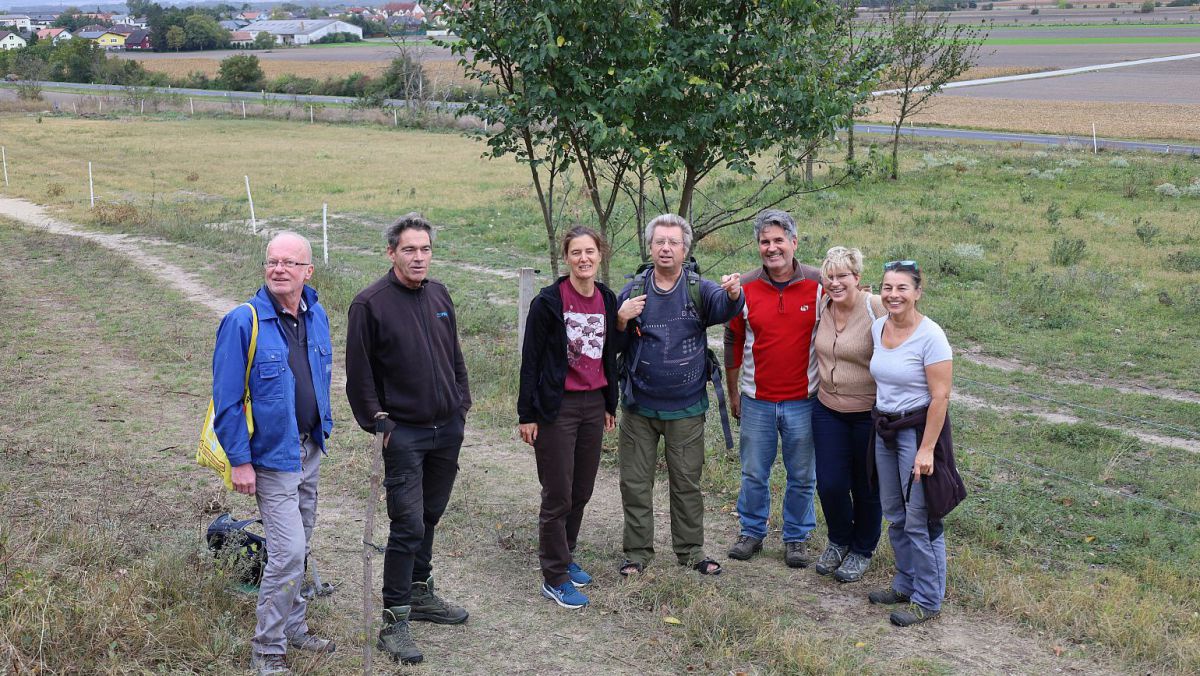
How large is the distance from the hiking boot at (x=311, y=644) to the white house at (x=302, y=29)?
161156 millimetres

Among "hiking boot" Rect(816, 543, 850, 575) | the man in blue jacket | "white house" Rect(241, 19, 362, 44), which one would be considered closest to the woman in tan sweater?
"hiking boot" Rect(816, 543, 850, 575)

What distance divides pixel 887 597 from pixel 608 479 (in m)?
2.59

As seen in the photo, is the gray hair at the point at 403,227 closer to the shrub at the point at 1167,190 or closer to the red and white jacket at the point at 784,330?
the red and white jacket at the point at 784,330

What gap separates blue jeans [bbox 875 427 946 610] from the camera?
5191 millimetres

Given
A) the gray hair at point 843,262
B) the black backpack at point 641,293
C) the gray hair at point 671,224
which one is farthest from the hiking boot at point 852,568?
the gray hair at point 671,224

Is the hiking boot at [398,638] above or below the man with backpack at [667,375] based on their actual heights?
below

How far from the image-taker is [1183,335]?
12242mm

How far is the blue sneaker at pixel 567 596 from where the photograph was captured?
207 inches

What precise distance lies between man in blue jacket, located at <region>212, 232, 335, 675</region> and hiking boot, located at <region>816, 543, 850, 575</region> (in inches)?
117

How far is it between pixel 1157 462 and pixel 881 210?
1369 cm

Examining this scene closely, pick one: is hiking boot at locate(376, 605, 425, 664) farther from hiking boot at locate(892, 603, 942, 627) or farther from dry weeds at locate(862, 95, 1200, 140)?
dry weeds at locate(862, 95, 1200, 140)

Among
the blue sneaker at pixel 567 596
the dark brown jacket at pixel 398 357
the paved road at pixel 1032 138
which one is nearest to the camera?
the dark brown jacket at pixel 398 357

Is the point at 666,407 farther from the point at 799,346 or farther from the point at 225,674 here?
the point at 225,674

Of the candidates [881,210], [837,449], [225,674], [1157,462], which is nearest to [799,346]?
[837,449]
